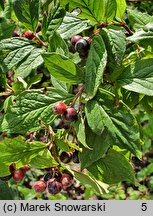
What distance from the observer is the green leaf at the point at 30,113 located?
104 centimetres

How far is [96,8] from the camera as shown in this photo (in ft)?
3.32

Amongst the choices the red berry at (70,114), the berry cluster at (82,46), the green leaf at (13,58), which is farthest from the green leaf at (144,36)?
the green leaf at (13,58)

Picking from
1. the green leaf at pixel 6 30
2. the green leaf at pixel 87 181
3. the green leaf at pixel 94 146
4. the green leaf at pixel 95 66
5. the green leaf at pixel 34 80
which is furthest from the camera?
the green leaf at pixel 34 80

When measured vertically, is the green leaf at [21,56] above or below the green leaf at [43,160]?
above

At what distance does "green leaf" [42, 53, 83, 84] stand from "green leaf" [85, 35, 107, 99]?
6cm

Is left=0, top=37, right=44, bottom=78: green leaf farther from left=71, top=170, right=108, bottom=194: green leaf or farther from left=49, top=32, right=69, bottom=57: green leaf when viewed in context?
left=71, top=170, right=108, bottom=194: green leaf

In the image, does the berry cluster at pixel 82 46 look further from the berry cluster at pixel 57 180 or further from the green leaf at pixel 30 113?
the berry cluster at pixel 57 180

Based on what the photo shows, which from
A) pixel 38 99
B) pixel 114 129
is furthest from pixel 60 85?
pixel 114 129

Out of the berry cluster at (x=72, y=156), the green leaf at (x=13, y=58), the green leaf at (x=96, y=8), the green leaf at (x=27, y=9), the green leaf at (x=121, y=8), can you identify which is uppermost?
the green leaf at (x=96, y=8)

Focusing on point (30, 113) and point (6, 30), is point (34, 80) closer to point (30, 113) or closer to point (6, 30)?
point (6, 30)

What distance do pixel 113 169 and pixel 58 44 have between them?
0.37 metres

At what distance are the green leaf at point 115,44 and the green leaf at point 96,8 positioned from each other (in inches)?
1.5

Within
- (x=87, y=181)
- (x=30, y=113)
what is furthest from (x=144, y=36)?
(x=87, y=181)

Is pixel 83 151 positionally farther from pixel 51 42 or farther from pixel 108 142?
pixel 51 42
